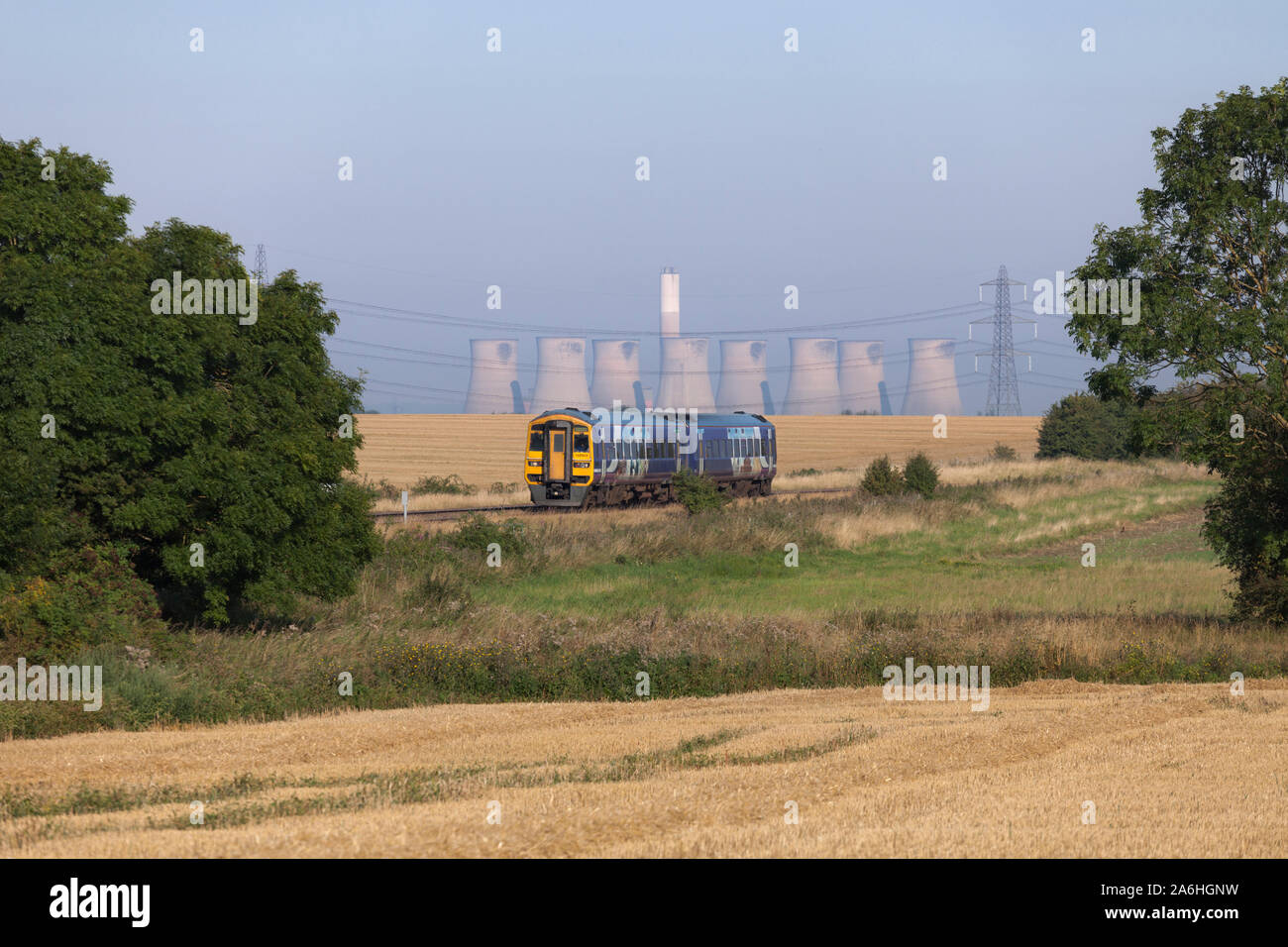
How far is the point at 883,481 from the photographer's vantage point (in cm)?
4762

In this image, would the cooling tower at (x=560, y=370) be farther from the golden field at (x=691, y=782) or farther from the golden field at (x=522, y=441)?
the golden field at (x=691, y=782)

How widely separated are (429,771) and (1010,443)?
94.4m

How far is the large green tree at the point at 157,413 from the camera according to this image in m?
17.3

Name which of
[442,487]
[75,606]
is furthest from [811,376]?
[75,606]

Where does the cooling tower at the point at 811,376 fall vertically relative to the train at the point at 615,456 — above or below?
above

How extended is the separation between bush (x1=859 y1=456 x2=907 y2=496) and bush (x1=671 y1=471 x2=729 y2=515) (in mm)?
6874

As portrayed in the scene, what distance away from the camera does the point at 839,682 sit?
17.7 metres

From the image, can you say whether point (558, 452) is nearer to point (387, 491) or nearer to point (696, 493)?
point (696, 493)

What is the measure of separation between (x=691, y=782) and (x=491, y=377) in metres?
110

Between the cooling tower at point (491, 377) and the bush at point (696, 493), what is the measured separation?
7299cm

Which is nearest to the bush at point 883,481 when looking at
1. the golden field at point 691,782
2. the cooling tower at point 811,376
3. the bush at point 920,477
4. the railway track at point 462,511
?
the bush at point 920,477
